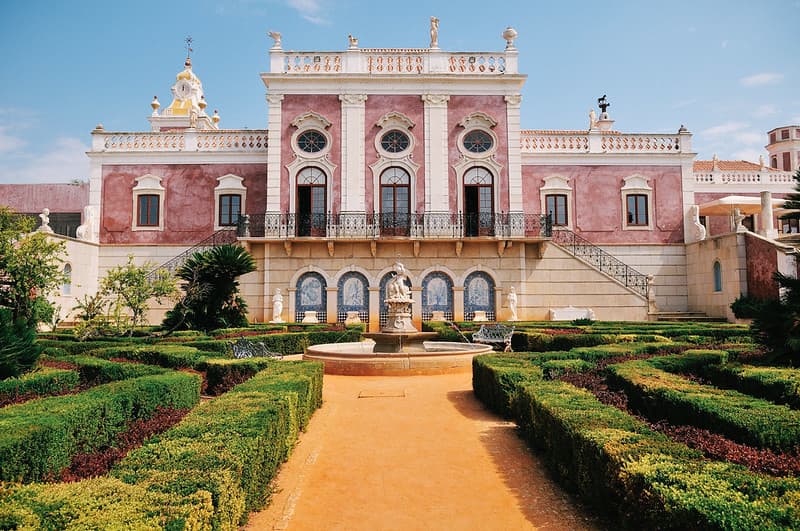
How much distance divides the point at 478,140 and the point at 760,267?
12.2m

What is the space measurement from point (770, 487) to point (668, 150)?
26.1 meters

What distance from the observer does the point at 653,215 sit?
2652cm

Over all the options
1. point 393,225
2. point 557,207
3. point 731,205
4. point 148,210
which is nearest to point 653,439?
point 393,225

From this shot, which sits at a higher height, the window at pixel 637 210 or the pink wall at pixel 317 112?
the pink wall at pixel 317 112

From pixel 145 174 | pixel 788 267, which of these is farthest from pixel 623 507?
pixel 145 174

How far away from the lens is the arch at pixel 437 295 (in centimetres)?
2395

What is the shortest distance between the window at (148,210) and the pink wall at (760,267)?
2520 cm

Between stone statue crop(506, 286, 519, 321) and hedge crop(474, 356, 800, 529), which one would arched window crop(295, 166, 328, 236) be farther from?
hedge crop(474, 356, 800, 529)

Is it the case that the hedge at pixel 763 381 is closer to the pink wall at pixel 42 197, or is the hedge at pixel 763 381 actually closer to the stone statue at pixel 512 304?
the stone statue at pixel 512 304

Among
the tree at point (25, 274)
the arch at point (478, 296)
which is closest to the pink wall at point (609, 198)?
the arch at point (478, 296)

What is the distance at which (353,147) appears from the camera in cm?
2475

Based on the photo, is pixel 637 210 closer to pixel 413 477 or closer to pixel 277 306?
pixel 277 306

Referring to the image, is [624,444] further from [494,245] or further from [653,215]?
[653,215]

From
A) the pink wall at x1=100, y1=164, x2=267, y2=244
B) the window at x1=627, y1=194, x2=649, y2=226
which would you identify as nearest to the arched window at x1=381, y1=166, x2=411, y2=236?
the pink wall at x1=100, y1=164, x2=267, y2=244
